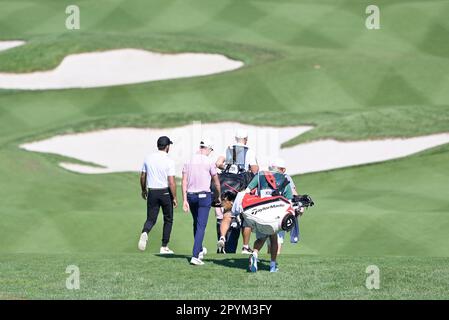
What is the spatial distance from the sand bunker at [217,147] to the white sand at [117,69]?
1054 cm

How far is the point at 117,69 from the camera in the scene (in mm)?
54562

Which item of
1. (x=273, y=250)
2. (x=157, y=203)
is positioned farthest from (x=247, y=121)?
(x=273, y=250)

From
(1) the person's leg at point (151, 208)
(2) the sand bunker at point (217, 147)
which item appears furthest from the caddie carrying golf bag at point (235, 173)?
(2) the sand bunker at point (217, 147)

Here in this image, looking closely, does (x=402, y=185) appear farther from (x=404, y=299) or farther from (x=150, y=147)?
(x=404, y=299)

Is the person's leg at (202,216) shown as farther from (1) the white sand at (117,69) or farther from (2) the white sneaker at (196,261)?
(1) the white sand at (117,69)

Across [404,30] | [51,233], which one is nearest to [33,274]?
[51,233]

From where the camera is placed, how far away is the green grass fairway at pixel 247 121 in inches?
717

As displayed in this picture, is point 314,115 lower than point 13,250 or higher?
higher

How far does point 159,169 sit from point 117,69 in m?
34.9

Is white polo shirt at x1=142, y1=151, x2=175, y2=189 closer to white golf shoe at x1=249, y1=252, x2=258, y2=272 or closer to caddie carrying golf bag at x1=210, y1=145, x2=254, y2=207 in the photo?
caddie carrying golf bag at x1=210, y1=145, x2=254, y2=207

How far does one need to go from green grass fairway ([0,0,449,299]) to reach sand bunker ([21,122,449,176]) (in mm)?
568

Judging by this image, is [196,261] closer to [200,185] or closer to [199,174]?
[200,185]
